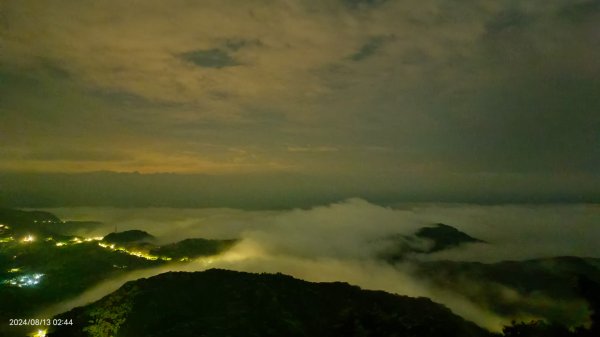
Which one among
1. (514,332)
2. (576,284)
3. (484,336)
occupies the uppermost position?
(576,284)

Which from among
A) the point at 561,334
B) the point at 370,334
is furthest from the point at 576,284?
the point at 370,334

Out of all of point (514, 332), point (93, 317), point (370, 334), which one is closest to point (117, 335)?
point (93, 317)

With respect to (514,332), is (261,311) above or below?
below

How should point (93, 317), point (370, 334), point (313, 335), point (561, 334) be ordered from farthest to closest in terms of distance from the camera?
point (313, 335)
point (370, 334)
point (93, 317)
point (561, 334)

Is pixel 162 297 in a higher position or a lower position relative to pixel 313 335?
higher

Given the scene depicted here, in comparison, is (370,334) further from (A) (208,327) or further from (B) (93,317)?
(B) (93,317)

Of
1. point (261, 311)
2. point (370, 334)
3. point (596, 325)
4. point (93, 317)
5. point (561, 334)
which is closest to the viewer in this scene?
point (596, 325)

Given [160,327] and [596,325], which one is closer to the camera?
[596,325]

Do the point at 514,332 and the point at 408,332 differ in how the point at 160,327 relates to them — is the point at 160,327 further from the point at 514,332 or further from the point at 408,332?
the point at 514,332

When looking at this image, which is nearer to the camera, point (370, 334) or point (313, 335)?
point (370, 334)
